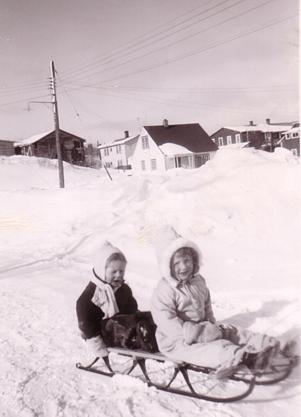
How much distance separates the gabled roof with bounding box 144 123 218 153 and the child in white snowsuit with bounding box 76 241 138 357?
24.6m

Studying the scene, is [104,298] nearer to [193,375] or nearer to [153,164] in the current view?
[193,375]

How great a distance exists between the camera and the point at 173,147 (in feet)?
94.3

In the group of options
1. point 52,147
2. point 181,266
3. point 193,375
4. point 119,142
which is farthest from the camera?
point 119,142

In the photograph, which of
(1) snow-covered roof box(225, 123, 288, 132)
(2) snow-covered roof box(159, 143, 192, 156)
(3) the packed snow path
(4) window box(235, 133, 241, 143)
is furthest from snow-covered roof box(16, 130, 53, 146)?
(3) the packed snow path

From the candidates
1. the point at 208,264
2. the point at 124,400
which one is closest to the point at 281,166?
the point at 208,264

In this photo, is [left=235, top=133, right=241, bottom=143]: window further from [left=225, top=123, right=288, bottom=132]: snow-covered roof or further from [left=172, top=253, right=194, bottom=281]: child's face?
[left=172, top=253, right=194, bottom=281]: child's face

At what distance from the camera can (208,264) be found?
5.74 metres

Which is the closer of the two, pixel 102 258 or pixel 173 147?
pixel 102 258

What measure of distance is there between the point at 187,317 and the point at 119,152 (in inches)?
1779

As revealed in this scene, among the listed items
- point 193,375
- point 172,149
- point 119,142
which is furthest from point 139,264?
point 119,142

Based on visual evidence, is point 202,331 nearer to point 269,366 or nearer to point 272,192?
point 269,366

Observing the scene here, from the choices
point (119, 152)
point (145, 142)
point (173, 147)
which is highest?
point (145, 142)

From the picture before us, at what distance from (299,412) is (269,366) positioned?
30 cm

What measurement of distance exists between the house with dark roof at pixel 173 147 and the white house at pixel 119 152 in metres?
13.4
